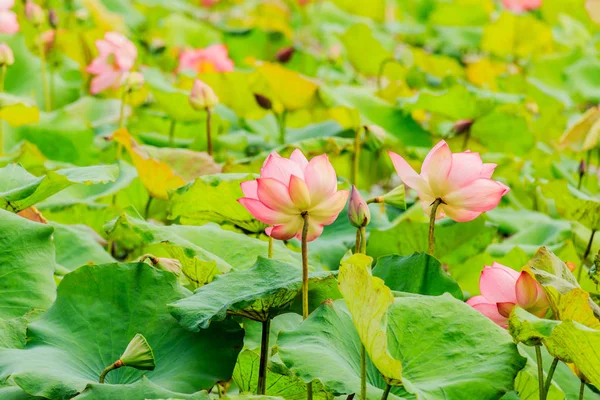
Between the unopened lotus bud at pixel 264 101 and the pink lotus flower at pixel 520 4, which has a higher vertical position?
the unopened lotus bud at pixel 264 101

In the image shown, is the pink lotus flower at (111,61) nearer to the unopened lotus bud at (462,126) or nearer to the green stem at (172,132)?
the green stem at (172,132)

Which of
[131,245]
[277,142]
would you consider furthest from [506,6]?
[131,245]

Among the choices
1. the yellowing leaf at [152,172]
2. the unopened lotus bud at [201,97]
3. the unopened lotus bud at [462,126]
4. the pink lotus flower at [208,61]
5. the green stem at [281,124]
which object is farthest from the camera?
the pink lotus flower at [208,61]

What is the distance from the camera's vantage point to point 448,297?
3.26ft

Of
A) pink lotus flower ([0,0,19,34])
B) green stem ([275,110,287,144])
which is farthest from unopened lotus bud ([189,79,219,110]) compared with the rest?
pink lotus flower ([0,0,19,34])

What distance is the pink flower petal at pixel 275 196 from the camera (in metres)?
0.93

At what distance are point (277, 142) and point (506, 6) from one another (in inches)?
74.3

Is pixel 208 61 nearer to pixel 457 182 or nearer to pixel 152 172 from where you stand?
pixel 152 172

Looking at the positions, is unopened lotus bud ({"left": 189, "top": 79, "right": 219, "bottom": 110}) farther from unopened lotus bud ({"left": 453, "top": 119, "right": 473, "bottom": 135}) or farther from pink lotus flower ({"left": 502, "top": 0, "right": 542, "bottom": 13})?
pink lotus flower ({"left": 502, "top": 0, "right": 542, "bottom": 13})

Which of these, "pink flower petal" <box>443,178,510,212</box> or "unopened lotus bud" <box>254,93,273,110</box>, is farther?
"unopened lotus bud" <box>254,93,273,110</box>

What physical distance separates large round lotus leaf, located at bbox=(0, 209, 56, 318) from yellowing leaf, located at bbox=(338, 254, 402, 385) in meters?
0.43

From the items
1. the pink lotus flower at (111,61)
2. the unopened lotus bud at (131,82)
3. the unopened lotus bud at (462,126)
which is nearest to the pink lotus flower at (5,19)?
the pink lotus flower at (111,61)

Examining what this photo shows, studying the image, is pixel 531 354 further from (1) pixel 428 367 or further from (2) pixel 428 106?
(2) pixel 428 106

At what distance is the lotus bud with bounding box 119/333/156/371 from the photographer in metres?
0.87
